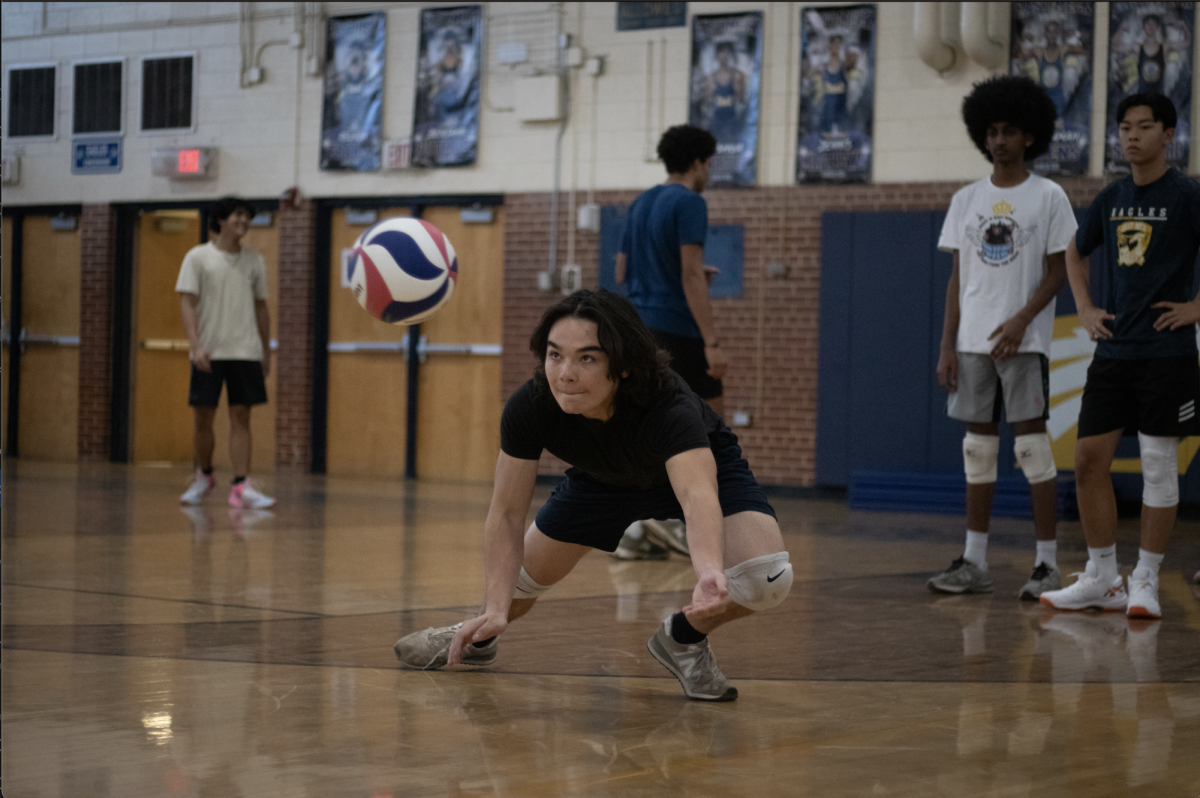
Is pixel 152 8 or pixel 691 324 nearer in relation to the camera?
pixel 691 324

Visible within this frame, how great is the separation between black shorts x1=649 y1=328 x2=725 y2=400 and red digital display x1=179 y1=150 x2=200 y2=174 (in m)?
8.26

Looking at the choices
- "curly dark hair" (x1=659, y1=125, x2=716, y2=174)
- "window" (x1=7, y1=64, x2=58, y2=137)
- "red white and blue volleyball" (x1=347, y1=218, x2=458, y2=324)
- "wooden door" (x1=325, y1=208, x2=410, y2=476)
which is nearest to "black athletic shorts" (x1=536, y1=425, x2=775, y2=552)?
"red white and blue volleyball" (x1=347, y1=218, x2=458, y2=324)

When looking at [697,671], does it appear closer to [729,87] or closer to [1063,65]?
[1063,65]

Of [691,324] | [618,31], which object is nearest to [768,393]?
[618,31]

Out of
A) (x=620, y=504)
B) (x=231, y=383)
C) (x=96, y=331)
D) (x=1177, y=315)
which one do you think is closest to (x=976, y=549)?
(x=1177, y=315)

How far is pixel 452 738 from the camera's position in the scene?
2.62 m

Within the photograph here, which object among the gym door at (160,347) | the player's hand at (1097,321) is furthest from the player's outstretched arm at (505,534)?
the gym door at (160,347)

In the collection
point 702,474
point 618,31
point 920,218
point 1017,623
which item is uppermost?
point 618,31

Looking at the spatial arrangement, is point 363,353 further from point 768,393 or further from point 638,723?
point 638,723

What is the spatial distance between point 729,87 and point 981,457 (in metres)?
6.33

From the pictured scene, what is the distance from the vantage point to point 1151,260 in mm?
4336

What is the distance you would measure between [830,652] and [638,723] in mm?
1031

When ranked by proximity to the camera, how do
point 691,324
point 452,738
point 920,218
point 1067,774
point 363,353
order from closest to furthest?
1. point 1067,774
2. point 452,738
3. point 691,324
4. point 920,218
5. point 363,353

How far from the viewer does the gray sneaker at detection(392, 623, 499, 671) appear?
3.33 meters
